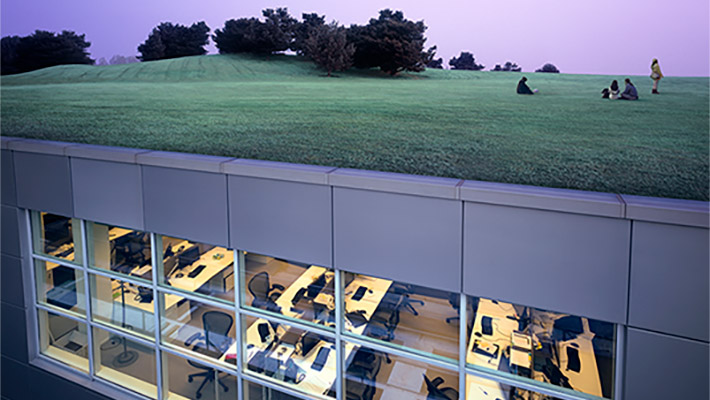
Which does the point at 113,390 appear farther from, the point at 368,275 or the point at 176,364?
the point at 368,275

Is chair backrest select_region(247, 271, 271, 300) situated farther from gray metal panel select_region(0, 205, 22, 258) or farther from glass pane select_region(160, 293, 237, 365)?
gray metal panel select_region(0, 205, 22, 258)

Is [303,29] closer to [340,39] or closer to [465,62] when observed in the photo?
[340,39]

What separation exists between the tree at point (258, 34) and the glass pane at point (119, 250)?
290 cm

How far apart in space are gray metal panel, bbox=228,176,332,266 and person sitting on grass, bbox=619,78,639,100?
3366mm

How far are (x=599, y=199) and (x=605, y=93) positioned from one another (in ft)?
9.47

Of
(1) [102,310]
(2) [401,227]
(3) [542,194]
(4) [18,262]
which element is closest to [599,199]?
(3) [542,194]

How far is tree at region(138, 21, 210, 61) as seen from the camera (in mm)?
6504

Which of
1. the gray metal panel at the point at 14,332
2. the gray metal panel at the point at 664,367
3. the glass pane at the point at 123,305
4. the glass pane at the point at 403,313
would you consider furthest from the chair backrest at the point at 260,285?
the gray metal panel at the point at 14,332

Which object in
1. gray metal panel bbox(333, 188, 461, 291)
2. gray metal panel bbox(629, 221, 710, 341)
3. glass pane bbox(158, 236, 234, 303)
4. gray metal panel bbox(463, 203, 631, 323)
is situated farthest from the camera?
glass pane bbox(158, 236, 234, 303)

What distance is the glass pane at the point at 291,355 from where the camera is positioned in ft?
12.6

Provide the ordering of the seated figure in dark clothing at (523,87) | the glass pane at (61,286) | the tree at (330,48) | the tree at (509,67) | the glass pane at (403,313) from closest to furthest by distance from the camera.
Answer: the glass pane at (403,313)
the glass pane at (61,286)
the tree at (509,67)
the seated figure in dark clothing at (523,87)
the tree at (330,48)

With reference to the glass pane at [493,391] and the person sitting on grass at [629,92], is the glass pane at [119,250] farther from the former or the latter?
the person sitting on grass at [629,92]

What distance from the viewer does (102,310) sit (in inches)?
192

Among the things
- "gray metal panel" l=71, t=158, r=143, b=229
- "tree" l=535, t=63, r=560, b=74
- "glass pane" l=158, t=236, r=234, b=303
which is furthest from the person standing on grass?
"gray metal panel" l=71, t=158, r=143, b=229
